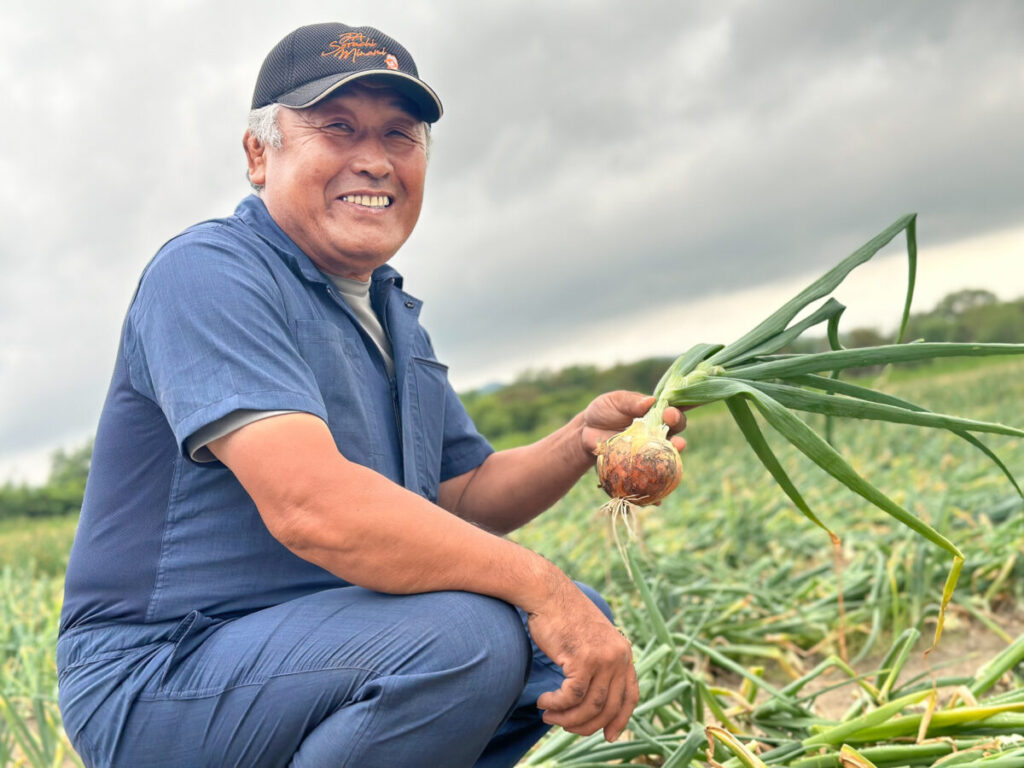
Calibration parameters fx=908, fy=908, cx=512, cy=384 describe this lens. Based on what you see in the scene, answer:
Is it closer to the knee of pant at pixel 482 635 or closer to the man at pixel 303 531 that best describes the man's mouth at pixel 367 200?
the man at pixel 303 531

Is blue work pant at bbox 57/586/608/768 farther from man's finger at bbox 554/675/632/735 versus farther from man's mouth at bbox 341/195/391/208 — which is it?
man's mouth at bbox 341/195/391/208

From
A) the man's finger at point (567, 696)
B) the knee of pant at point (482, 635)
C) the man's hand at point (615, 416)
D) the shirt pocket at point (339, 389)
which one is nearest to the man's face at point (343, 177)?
the shirt pocket at point (339, 389)

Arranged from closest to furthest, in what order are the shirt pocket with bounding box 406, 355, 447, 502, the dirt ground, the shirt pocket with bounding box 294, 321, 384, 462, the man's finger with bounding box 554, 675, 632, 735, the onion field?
the man's finger with bounding box 554, 675, 632, 735 → the shirt pocket with bounding box 294, 321, 384, 462 → the onion field → the shirt pocket with bounding box 406, 355, 447, 502 → the dirt ground

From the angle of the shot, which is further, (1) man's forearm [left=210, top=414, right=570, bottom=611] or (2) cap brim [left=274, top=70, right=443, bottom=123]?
(2) cap brim [left=274, top=70, right=443, bottom=123]

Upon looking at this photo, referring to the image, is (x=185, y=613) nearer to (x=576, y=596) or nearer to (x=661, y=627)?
(x=576, y=596)

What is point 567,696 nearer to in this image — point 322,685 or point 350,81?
point 322,685

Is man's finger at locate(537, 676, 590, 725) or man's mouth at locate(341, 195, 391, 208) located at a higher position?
man's mouth at locate(341, 195, 391, 208)

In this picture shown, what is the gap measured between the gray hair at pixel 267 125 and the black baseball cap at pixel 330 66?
19 millimetres

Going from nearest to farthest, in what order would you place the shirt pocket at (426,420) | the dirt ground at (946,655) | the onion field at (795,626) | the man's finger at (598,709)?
the man's finger at (598,709) → the onion field at (795,626) → the shirt pocket at (426,420) → the dirt ground at (946,655)

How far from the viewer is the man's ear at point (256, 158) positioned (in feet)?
6.25

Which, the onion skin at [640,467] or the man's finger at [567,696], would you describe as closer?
the man's finger at [567,696]

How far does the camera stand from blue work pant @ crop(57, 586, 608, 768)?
4.50ft

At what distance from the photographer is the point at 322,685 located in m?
1.38

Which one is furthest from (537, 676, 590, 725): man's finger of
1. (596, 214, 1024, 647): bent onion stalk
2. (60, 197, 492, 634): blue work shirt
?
(60, 197, 492, 634): blue work shirt
